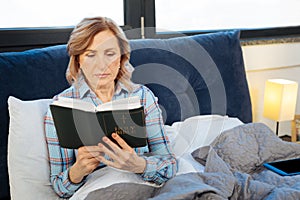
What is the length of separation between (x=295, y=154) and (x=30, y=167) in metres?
0.98

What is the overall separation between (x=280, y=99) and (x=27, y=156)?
57.7 inches

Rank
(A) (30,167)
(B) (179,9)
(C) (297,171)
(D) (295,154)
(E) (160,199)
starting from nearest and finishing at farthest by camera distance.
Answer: (E) (160,199), (A) (30,167), (C) (297,171), (D) (295,154), (B) (179,9)

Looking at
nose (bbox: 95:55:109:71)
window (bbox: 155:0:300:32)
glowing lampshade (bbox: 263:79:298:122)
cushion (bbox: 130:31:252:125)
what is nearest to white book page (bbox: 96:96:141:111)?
nose (bbox: 95:55:109:71)

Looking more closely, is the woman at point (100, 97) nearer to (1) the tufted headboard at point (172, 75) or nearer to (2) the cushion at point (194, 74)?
(1) the tufted headboard at point (172, 75)

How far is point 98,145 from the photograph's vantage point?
1252 mm

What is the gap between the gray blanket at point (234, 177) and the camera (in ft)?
4.20

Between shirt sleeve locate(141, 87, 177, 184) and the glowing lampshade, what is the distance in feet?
3.59

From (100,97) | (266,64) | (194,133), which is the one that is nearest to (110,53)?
(100,97)

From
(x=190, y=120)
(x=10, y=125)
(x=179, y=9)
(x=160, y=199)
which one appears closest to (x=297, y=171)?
(x=190, y=120)

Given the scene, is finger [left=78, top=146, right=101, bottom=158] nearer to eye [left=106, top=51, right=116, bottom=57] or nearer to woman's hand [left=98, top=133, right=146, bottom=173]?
woman's hand [left=98, top=133, right=146, bottom=173]

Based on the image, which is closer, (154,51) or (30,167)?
(30,167)

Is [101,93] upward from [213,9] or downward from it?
downward

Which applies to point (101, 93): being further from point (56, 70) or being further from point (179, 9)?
point (179, 9)

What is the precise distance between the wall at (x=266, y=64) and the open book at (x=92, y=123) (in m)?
1.42
